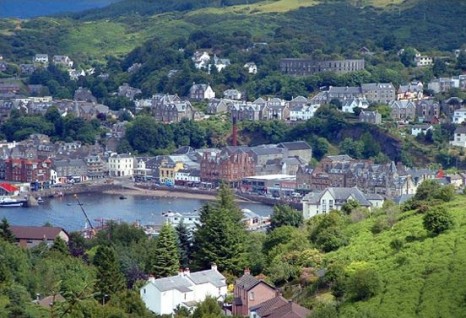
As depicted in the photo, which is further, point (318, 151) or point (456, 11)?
point (456, 11)

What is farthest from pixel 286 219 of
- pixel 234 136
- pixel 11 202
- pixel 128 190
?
pixel 234 136

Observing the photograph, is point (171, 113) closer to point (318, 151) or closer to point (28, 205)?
point (318, 151)

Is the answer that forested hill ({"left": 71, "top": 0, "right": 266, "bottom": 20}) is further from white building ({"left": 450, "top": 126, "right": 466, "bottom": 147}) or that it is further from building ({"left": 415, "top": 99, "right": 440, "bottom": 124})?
white building ({"left": 450, "top": 126, "right": 466, "bottom": 147})

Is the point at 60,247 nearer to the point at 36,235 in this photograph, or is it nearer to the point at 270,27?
the point at 36,235

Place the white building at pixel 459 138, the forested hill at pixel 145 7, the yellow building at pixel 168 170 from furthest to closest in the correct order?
the forested hill at pixel 145 7
the yellow building at pixel 168 170
the white building at pixel 459 138

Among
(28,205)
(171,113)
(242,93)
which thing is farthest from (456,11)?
(28,205)

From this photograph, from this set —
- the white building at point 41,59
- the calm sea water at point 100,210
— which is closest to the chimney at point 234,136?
the calm sea water at point 100,210

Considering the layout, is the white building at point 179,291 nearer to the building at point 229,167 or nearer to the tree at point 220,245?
the tree at point 220,245

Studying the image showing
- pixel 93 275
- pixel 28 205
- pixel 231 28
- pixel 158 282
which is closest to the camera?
pixel 158 282

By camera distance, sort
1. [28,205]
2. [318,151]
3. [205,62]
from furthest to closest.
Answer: [205,62] < [318,151] < [28,205]
